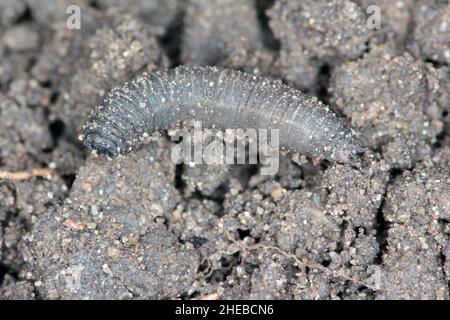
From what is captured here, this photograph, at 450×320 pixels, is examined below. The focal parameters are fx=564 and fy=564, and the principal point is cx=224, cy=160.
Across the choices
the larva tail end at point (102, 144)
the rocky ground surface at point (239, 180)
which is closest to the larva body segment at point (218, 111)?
the larva tail end at point (102, 144)

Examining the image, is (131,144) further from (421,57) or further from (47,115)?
(421,57)

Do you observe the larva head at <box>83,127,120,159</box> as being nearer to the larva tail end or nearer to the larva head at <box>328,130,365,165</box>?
the larva tail end

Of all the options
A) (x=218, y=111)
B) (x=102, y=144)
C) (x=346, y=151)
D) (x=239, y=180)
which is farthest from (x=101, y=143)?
(x=346, y=151)

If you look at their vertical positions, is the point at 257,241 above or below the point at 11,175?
below

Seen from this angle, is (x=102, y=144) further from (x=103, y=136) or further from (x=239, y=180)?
(x=239, y=180)

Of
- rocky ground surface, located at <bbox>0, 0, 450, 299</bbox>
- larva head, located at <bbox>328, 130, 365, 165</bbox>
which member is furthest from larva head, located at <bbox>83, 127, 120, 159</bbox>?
larva head, located at <bbox>328, 130, 365, 165</bbox>
